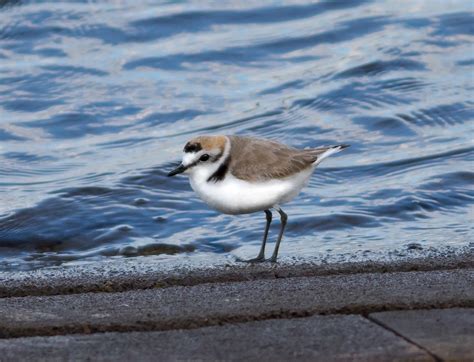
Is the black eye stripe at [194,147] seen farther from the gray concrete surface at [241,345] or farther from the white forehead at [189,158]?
the gray concrete surface at [241,345]

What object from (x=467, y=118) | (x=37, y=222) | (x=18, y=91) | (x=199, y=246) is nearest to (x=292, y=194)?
(x=199, y=246)

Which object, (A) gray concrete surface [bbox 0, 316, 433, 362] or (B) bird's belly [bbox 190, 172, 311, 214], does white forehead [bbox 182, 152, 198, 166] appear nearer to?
(B) bird's belly [bbox 190, 172, 311, 214]

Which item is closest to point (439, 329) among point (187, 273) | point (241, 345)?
point (241, 345)

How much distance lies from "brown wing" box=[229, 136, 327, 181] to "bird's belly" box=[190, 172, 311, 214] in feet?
0.13

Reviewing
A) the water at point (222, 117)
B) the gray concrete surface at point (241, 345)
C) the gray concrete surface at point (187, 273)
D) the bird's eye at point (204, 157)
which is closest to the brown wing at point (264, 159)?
the bird's eye at point (204, 157)

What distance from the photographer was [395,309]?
3949 millimetres

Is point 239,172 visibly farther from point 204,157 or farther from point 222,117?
point 222,117

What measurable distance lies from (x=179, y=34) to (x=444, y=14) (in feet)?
10.6

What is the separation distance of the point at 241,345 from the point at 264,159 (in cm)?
208

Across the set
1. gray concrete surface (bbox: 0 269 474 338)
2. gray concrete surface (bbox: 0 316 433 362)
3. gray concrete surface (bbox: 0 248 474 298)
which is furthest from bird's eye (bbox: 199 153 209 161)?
gray concrete surface (bbox: 0 316 433 362)

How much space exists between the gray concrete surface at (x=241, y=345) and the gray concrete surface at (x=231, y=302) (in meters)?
0.15

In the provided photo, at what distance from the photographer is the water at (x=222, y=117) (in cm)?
685

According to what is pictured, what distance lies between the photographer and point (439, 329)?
11.9ft

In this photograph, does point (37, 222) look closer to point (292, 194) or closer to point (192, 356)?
point (292, 194)
